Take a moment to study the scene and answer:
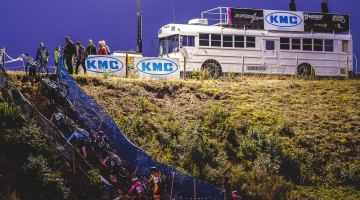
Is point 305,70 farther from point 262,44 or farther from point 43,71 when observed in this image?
point 43,71

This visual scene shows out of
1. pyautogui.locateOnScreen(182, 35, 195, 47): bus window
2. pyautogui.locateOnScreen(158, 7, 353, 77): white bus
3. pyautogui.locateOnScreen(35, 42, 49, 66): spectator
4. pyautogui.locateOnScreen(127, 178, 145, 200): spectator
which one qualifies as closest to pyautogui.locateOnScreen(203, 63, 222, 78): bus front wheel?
pyautogui.locateOnScreen(158, 7, 353, 77): white bus

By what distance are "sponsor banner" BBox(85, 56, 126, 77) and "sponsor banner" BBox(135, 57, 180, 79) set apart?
75 cm

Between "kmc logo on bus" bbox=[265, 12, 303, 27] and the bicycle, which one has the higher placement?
"kmc logo on bus" bbox=[265, 12, 303, 27]

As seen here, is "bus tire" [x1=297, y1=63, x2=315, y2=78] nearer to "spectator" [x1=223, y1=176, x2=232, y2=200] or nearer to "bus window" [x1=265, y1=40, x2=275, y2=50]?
"bus window" [x1=265, y1=40, x2=275, y2=50]

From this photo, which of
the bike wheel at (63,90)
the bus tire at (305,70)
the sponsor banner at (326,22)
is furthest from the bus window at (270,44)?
the bike wheel at (63,90)

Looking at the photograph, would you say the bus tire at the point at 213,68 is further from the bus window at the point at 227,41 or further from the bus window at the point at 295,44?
the bus window at the point at 295,44

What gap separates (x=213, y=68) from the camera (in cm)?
3516

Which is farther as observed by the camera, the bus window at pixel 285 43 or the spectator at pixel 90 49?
the bus window at pixel 285 43

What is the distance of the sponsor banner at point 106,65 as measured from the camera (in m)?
30.8

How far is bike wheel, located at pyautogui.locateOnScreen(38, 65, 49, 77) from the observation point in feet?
86.1

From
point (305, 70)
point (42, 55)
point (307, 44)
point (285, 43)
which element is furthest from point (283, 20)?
point (42, 55)

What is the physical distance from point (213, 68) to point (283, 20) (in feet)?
17.7

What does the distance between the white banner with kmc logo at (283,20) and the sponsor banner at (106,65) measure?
9566mm

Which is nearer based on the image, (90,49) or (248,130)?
(248,130)
